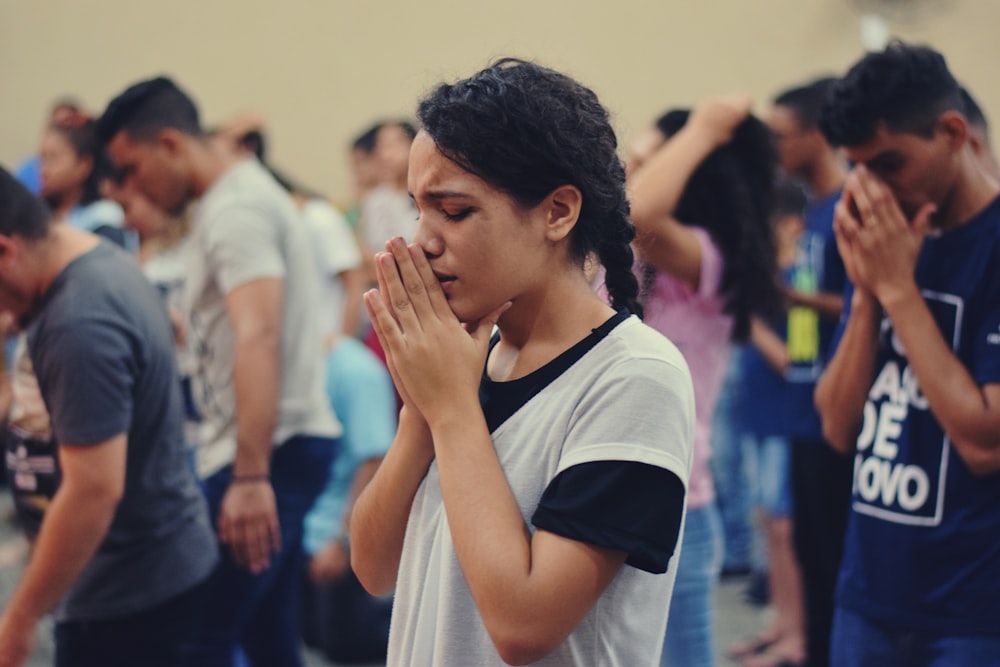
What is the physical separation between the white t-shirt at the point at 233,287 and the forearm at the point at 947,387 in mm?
1364

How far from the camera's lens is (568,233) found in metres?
1.25

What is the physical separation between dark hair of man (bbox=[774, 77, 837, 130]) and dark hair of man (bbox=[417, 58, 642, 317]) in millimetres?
2317

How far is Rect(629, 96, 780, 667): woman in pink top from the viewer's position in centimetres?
214

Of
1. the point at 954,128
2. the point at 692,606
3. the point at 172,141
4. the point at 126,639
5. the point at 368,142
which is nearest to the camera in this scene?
the point at 954,128

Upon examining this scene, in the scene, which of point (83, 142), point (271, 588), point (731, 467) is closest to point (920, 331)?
point (271, 588)

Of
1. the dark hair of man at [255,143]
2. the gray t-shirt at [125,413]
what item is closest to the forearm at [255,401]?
the gray t-shirt at [125,413]

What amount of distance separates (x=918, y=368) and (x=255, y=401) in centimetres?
136

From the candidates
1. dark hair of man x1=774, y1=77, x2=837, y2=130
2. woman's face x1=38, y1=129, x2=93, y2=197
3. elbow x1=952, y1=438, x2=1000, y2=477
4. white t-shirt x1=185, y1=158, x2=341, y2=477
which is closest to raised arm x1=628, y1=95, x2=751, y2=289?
elbow x1=952, y1=438, x2=1000, y2=477

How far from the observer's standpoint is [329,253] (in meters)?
4.32

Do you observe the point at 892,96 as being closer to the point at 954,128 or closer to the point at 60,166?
the point at 954,128

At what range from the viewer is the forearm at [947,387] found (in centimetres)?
166

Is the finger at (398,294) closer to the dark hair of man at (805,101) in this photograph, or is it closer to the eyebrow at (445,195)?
the eyebrow at (445,195)

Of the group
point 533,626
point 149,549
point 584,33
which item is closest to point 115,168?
point 149,549

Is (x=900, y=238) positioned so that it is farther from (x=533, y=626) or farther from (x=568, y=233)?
(x=533, y=626)
